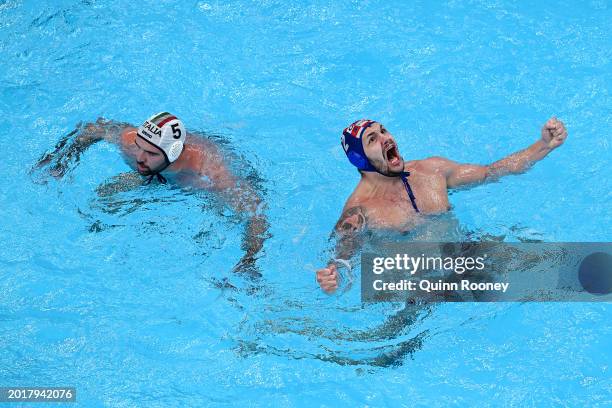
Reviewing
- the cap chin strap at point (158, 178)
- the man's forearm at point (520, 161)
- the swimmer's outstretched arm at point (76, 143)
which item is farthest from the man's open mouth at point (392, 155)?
the swimmer's outstretched arm at point (76, 143)

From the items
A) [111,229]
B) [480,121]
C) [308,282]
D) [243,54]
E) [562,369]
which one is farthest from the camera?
[243,54]

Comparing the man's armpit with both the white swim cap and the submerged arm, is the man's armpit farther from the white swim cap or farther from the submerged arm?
the white swim cap

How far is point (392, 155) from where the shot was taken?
6133 mm

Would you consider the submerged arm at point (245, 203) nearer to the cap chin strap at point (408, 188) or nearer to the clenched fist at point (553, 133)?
the cap chin strap at point (408, 188)

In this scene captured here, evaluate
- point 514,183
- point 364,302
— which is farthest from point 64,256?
point 514,183

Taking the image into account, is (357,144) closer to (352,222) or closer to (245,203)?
(352,222)

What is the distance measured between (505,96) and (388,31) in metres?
1.58

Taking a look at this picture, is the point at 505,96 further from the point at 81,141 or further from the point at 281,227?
the point at 81,141

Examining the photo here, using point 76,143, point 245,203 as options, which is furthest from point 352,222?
point 76,143

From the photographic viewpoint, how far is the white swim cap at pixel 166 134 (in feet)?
22.1

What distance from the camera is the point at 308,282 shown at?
671cm

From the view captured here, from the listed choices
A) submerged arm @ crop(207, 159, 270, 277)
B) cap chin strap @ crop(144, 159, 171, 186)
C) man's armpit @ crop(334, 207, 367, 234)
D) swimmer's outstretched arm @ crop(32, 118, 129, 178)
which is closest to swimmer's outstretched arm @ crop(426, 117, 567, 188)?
man's armpit @ crop(334, 207, 367, 234)

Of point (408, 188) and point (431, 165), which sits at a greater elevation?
point (431, 165)

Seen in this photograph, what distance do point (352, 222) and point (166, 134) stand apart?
1.86m
